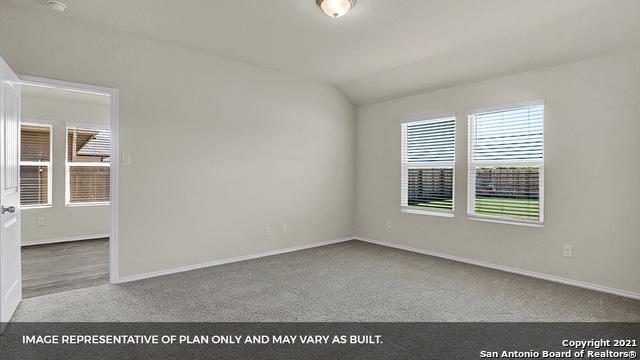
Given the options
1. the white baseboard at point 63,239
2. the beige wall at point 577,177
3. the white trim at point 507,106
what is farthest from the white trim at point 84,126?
the white trim at point 507,106

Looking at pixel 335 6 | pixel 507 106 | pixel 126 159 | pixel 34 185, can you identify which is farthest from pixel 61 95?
pixel 507 106

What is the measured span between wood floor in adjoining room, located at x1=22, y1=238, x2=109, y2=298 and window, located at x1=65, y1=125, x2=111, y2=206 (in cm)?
88

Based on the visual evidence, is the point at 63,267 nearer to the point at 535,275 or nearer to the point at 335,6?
the point at 335,6

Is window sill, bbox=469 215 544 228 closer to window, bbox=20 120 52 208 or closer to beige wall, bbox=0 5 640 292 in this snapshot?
beige wall, bbox=0 5 640 292

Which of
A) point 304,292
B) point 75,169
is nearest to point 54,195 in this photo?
point 75,169

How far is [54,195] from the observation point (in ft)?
18.9

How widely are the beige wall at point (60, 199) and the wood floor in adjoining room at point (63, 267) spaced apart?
262 millimetres

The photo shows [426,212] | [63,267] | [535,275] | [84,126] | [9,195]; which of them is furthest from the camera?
[84,126]

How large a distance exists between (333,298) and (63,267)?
3526 millimetres

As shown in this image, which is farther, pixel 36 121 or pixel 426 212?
pixel 36 121

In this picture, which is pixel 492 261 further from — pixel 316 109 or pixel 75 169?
pixel 75 169

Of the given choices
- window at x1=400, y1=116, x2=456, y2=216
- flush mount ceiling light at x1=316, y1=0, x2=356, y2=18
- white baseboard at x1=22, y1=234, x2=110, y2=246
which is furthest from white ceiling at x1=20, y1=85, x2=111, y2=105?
window at x1=400, y1=116, x2=456, y2=216

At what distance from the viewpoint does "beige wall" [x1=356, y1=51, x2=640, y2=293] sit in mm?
3281

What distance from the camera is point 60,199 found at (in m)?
5.80
